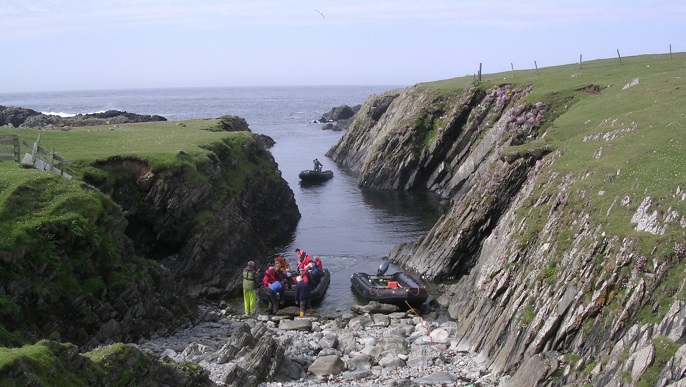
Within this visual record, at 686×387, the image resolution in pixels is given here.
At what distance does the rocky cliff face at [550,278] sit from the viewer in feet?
74.7

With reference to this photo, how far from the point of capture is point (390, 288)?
39781mm

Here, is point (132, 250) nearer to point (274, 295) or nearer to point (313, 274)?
point (274, 295)

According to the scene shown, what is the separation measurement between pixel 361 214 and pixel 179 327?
33.2 m

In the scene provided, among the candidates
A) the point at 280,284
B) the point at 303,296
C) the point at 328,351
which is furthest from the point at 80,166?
the point at 328,351

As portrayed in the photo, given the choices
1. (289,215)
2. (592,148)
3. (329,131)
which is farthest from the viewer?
(329,131)

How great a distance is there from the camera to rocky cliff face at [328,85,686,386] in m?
22.8

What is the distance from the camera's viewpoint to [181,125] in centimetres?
6894

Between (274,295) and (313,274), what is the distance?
3.25 metres

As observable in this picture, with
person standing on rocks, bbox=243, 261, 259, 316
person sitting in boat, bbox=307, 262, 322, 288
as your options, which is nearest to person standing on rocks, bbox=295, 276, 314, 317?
person sitting in boat, bbox=307, 262, 322, 288

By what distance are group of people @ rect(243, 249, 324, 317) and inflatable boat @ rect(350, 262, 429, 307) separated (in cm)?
266

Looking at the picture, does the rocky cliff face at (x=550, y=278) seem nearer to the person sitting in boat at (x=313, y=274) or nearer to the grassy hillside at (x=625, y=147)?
the grassy hillside at (x=625, y=147)

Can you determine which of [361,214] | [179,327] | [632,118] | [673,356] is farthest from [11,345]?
[361,214]

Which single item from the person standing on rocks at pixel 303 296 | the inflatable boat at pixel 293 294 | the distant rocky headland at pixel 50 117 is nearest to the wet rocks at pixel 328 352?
the person standing on rocks at pixel 303 296

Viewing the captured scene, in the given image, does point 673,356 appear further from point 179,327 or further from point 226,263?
point 226,263
